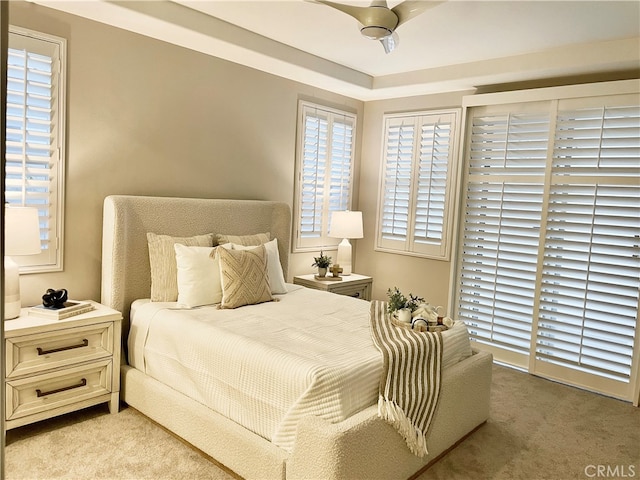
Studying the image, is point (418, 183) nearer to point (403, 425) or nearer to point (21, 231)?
point (403, 425)

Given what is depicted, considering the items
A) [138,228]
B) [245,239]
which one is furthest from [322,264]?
[138,228]

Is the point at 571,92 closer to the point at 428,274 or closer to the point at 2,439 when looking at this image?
the point at 428,274

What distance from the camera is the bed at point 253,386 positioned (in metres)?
2.07

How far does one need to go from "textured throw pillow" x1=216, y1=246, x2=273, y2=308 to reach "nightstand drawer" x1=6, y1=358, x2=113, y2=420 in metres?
0.81

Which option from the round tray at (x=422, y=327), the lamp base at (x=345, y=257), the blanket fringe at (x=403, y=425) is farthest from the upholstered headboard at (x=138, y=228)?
the blanket fringe at (x=403, y=425)

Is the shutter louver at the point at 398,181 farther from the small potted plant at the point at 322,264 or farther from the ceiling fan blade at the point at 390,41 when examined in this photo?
the ceiling fan blade at the point at 390,41

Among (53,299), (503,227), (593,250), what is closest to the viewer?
(53,299)

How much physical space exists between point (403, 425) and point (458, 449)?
731 millimetres

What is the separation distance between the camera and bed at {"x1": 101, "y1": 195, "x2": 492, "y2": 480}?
207 cm

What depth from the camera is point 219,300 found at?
3.25m

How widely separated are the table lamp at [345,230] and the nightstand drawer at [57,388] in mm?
Result: 2415

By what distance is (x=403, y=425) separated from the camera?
7.36 ft

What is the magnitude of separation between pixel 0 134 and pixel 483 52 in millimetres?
3884

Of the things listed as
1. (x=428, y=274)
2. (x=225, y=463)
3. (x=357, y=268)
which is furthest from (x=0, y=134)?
(x=357, y=268)
